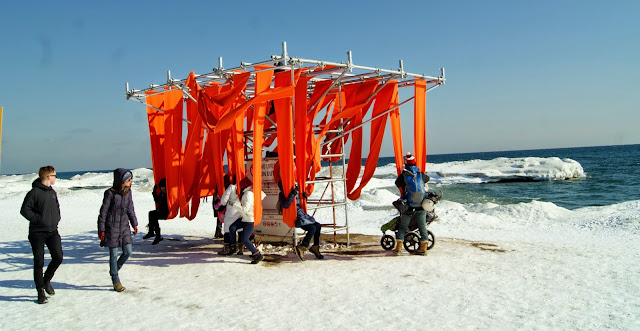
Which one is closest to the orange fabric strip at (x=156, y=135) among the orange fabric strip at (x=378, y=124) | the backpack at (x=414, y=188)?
the orange fabric strip at (x=378, y=124)

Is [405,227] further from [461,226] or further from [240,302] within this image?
[461,226]

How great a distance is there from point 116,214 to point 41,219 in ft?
3.04

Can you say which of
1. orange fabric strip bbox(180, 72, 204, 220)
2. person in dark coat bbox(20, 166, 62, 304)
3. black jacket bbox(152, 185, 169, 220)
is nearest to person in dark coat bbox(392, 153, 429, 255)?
orange fabric strip bbox(180, 72, 204, 220)

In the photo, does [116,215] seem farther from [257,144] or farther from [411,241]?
[411,241]

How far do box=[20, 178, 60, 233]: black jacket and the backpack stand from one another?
580 centimetres

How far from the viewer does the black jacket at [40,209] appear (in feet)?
20.1

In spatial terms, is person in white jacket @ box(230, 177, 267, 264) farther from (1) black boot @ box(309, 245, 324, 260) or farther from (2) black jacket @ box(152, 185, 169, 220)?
(2) black jacket @ box(152, 185, 169, 220)

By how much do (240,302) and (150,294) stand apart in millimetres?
1493

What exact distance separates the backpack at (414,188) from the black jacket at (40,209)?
19.0 feet

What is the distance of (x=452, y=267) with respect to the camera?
314 inches

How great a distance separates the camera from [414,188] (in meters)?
8.78

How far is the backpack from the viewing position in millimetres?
8773

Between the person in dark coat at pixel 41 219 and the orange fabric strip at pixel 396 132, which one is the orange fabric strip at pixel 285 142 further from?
the person in dark coat at pixel 41 219

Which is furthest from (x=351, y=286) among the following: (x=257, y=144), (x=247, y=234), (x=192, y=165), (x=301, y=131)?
(x=192, y=165)
